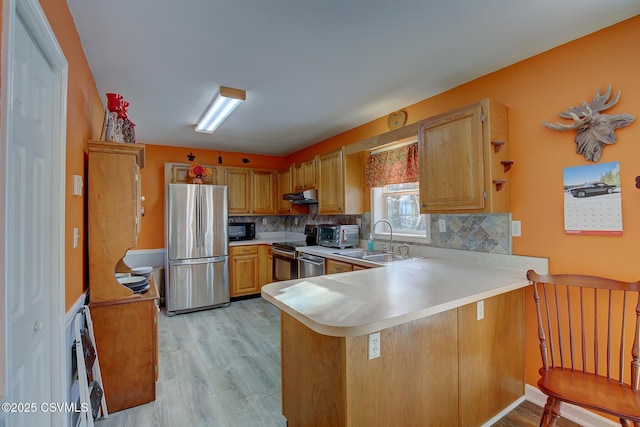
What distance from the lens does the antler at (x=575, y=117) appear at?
1.83 m

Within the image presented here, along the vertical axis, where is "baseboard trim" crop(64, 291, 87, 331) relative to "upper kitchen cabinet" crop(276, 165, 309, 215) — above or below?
below

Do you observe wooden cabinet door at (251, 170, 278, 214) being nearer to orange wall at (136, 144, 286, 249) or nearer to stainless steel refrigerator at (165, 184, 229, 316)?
stainless steel refrigerator at (165, 184, 229, 316)

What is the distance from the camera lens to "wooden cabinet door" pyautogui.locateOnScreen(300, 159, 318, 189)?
4234mm

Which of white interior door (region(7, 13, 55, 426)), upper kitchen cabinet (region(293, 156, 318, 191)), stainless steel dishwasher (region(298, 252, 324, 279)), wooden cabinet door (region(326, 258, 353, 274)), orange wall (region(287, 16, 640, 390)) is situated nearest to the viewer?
white interior door (region(7, 13, 55, 426))

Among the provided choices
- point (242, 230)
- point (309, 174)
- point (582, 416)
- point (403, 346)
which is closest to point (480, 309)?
point (403, 346)

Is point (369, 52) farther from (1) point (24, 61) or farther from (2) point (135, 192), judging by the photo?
(2) point (135, 192)

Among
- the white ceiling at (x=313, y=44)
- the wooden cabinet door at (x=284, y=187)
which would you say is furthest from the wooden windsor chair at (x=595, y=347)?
the wooden cabinet door at (x=284, y=187)

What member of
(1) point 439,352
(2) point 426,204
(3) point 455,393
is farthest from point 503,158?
(3) point 455,393

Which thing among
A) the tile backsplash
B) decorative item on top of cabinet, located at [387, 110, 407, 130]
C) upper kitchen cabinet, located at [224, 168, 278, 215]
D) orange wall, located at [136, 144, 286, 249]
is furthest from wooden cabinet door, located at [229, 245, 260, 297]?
decorative item on top of cabinet, located at [387, 110, 407, 130]

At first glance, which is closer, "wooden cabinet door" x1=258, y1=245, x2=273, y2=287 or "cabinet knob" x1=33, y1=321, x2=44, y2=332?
"cabinet knob" x1=33, y1=321, x2=44, y2=332

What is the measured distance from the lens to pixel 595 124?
1.83 m

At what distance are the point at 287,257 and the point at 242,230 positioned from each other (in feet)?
4.23

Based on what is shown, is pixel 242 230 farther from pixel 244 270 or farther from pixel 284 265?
pixel 284 265

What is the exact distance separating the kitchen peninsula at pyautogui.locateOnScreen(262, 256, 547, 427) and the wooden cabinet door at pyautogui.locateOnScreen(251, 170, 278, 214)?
11.4ft
